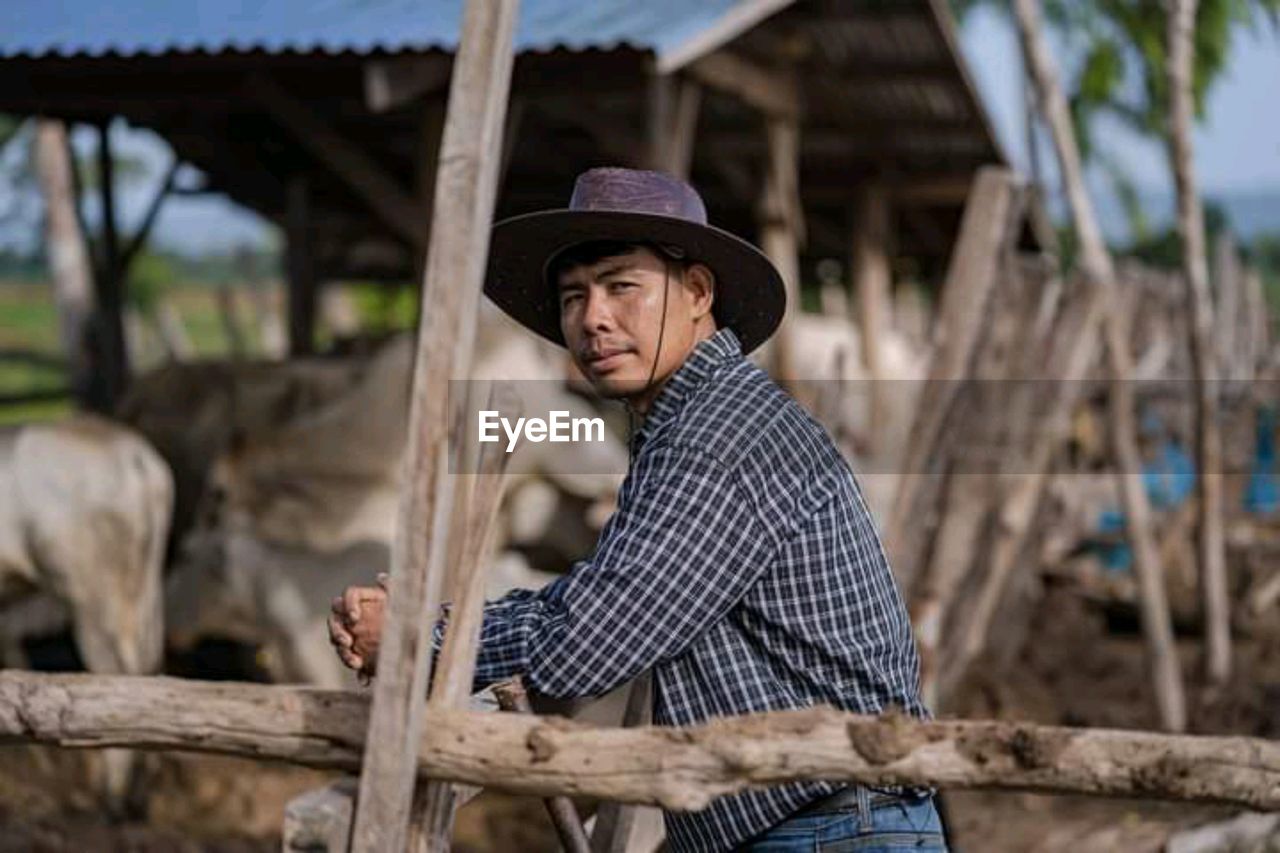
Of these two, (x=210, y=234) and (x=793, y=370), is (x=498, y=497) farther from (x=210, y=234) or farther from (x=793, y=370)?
(x=210, y=234)

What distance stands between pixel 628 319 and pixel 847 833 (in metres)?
0.77

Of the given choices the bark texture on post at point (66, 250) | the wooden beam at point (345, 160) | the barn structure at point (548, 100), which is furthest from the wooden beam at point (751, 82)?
the bark texture on post at point (66, 250)

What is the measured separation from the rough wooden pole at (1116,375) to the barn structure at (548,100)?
4.14ft

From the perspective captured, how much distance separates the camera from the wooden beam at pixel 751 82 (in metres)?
8.93

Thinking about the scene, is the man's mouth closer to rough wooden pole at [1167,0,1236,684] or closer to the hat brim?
the hat brim

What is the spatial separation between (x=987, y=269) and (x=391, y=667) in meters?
3.98

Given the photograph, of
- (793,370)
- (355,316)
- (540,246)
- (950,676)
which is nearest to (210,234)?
(355,316)

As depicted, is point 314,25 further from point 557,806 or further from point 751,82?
point 557,806

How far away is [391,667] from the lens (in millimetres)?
2205

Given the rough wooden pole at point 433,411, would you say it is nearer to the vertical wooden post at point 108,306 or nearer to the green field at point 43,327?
the vertical wooden post at point 108,306

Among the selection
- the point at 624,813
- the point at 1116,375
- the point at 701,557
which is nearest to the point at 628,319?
the point at 701,557

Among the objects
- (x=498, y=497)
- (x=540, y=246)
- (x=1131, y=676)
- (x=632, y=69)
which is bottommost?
(x=1131, y=676)

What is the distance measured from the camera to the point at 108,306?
35.2 feet

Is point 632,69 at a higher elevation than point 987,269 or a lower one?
higher
